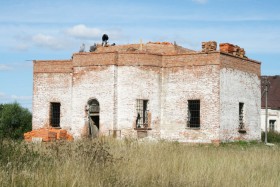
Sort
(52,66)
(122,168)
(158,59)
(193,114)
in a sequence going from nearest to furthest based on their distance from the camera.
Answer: (122,168) < (193,114) < (158,59) < (52,66)

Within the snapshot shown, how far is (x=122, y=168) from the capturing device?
34.6ft

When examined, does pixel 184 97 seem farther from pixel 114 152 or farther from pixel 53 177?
pixel 53 177

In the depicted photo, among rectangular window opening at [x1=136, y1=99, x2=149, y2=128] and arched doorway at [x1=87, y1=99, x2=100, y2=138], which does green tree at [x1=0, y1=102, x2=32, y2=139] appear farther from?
rectangular window opening at [x1=136, y1=99, x2=149, y2=128]

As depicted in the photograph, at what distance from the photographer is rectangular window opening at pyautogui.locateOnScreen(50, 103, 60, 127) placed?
27.2 m

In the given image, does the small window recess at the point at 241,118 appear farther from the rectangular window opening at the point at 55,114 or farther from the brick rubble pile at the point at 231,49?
the rectangular window opening at the point at 55,114

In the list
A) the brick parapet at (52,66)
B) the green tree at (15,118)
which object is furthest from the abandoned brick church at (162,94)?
the green tree at (15,118)

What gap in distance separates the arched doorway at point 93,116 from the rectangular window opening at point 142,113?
88.7 inches

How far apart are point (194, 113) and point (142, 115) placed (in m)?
2.79

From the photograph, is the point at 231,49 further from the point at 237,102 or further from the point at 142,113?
the point at 142,113

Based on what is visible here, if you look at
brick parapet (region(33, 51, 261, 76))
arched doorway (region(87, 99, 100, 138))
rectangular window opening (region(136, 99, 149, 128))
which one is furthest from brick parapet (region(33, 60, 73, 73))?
rectangular window opening (region(136, 99, 149, 128))

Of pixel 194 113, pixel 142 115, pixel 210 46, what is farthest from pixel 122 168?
pixel 210 46

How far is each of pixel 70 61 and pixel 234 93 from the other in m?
9.63

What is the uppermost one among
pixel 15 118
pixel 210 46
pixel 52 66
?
pixel 210 46

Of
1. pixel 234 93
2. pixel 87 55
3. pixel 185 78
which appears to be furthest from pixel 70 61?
pixel 234 93
